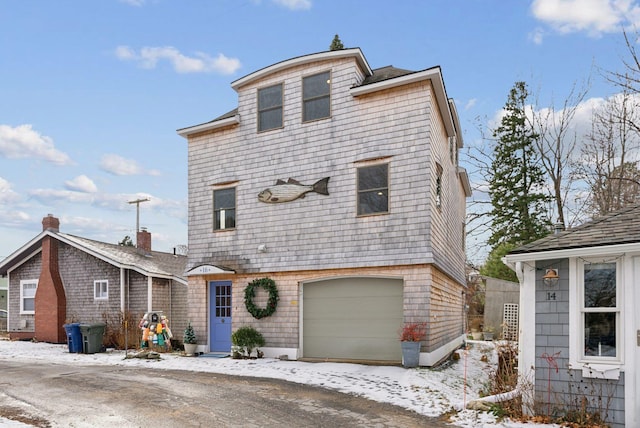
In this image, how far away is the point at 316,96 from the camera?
14.2m

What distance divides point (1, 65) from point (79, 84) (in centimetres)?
266

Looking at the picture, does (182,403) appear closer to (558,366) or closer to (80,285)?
(558,366)

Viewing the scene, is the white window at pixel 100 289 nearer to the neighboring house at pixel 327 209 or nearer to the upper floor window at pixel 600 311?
the neighboring house at pixel 327 209

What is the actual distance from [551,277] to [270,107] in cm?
996

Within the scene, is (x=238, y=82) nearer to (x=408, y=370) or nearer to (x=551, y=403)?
(x=408, y=370)

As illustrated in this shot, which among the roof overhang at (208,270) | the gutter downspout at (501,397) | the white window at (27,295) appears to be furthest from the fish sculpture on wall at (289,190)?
the white window at (27,295)

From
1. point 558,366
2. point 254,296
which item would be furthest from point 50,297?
point 558,366

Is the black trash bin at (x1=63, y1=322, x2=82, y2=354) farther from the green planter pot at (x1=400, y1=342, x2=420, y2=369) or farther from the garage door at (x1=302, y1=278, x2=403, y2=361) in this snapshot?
the green planter pot at (x1=400, y1=342, x2=420, y2=369)

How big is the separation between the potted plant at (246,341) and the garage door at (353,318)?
1.35m

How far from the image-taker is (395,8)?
14.1 meters

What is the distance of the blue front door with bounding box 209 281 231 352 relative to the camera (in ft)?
49.6

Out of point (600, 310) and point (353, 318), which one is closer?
point (600, 310)

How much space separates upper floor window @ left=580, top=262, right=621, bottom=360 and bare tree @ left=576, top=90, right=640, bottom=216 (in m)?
15.7

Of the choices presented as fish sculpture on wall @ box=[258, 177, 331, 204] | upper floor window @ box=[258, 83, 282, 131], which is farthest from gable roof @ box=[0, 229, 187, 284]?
upper floor window @ box=[258, 83, 282, 131]
